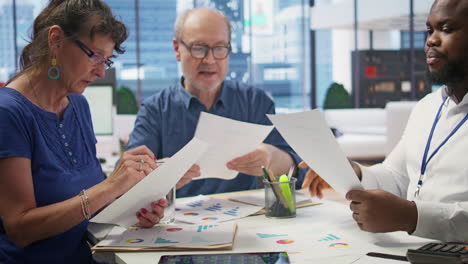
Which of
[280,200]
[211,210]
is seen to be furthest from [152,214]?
[280,200]

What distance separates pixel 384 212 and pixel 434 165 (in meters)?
0.33

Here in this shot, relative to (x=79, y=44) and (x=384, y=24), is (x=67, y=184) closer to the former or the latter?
(x=79, y=44)

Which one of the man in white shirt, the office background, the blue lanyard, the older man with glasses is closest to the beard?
the man in white shirt

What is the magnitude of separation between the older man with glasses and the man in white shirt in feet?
1.88

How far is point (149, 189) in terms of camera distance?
1.35 meters

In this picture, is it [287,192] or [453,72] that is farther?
[287,192]

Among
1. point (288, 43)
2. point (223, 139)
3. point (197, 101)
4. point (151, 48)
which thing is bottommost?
point (223, 139)

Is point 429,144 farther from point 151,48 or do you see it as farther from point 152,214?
point 151,48

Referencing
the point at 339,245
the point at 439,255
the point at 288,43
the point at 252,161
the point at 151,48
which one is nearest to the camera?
the point at 439,255

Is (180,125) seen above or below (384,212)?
above

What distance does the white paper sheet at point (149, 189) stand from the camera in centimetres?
129

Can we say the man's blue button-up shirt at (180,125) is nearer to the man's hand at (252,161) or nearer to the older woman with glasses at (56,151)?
the man's hand at (252,161)

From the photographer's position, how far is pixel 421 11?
30.8 feet

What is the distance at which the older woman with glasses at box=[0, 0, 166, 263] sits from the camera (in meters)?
1.31
